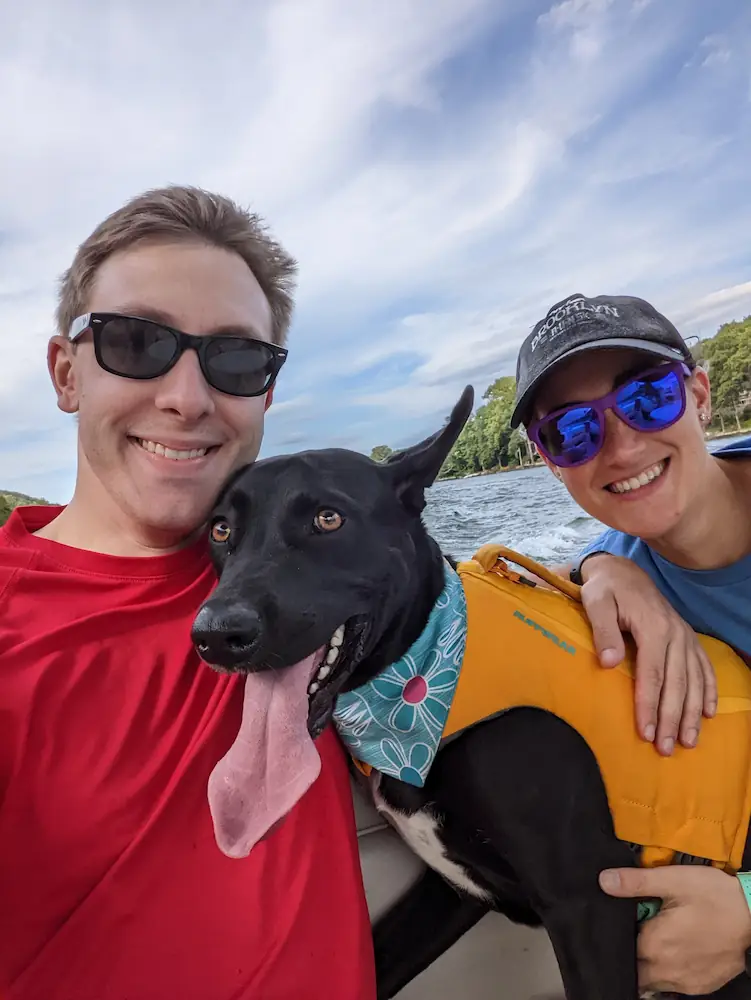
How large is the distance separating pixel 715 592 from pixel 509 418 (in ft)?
2.59

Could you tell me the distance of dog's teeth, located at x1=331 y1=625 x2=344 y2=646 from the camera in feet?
4.24

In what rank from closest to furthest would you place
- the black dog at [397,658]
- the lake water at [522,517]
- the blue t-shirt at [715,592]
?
the black dog at [397,658] < the blue t-shirt at [715,592] < the lake water at [522,517]

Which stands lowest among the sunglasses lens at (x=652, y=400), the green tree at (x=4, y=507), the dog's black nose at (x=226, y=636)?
the dog's black nose at (x=226, y=636)

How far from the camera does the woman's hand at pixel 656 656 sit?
143 centimetres

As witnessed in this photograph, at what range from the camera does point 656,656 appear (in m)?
1.49

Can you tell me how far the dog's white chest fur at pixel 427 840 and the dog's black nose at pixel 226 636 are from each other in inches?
25.9

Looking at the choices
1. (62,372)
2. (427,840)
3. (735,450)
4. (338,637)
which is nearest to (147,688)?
(338,637)

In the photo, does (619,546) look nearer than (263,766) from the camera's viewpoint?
No

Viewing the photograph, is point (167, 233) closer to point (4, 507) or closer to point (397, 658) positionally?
point (397, 658)

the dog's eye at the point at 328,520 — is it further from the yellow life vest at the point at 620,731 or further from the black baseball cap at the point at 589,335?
the black baseball cap at the point at 589,335

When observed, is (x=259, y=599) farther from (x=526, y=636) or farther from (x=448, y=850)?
(x=448, y=850)


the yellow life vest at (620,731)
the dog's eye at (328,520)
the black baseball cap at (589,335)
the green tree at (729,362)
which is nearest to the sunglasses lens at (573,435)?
the black baseball cap at (589,335)

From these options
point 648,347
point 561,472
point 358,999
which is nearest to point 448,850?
point 358,999

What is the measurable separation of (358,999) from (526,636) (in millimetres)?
783
